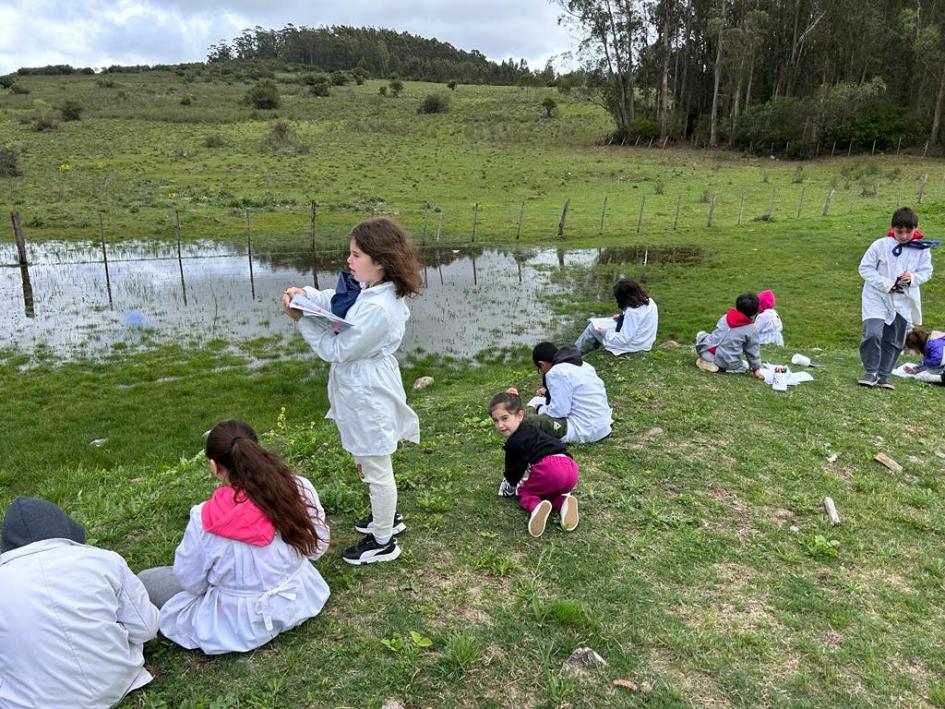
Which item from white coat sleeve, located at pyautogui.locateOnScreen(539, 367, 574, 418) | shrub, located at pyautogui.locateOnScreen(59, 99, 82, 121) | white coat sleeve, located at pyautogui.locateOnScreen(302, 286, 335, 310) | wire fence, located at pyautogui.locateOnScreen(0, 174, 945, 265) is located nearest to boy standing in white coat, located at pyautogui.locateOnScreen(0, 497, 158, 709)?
white coat sleeve, located at pyautogui.locateOnScreen(302, 286, 335, 310)

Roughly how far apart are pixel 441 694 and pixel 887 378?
8549 millimetres

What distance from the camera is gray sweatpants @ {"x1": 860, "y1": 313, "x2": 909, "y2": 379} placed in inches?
337

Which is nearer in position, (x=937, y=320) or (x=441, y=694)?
(x=441, y=694)

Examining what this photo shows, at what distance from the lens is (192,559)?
12.0ft

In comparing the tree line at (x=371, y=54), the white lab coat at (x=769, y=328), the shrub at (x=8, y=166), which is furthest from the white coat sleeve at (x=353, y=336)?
the tree line at (x=371, y=54)

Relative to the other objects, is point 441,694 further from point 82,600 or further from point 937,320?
point 937,320

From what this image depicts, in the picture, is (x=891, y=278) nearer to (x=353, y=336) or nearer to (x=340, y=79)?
(x=353, y=336)

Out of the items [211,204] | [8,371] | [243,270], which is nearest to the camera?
[8,371]

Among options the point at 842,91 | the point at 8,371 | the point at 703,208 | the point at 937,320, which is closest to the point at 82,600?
the point at 8,371

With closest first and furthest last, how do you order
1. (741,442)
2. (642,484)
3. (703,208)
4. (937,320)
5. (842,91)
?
(642,484), (741,442), (937,320), (703,208), (842,91)

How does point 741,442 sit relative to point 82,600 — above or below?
below

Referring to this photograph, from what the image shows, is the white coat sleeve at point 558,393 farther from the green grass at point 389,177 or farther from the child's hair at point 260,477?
the green grass at point 389,177

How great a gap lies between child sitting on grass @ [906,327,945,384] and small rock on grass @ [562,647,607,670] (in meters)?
8.68

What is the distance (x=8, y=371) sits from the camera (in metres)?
12.4
